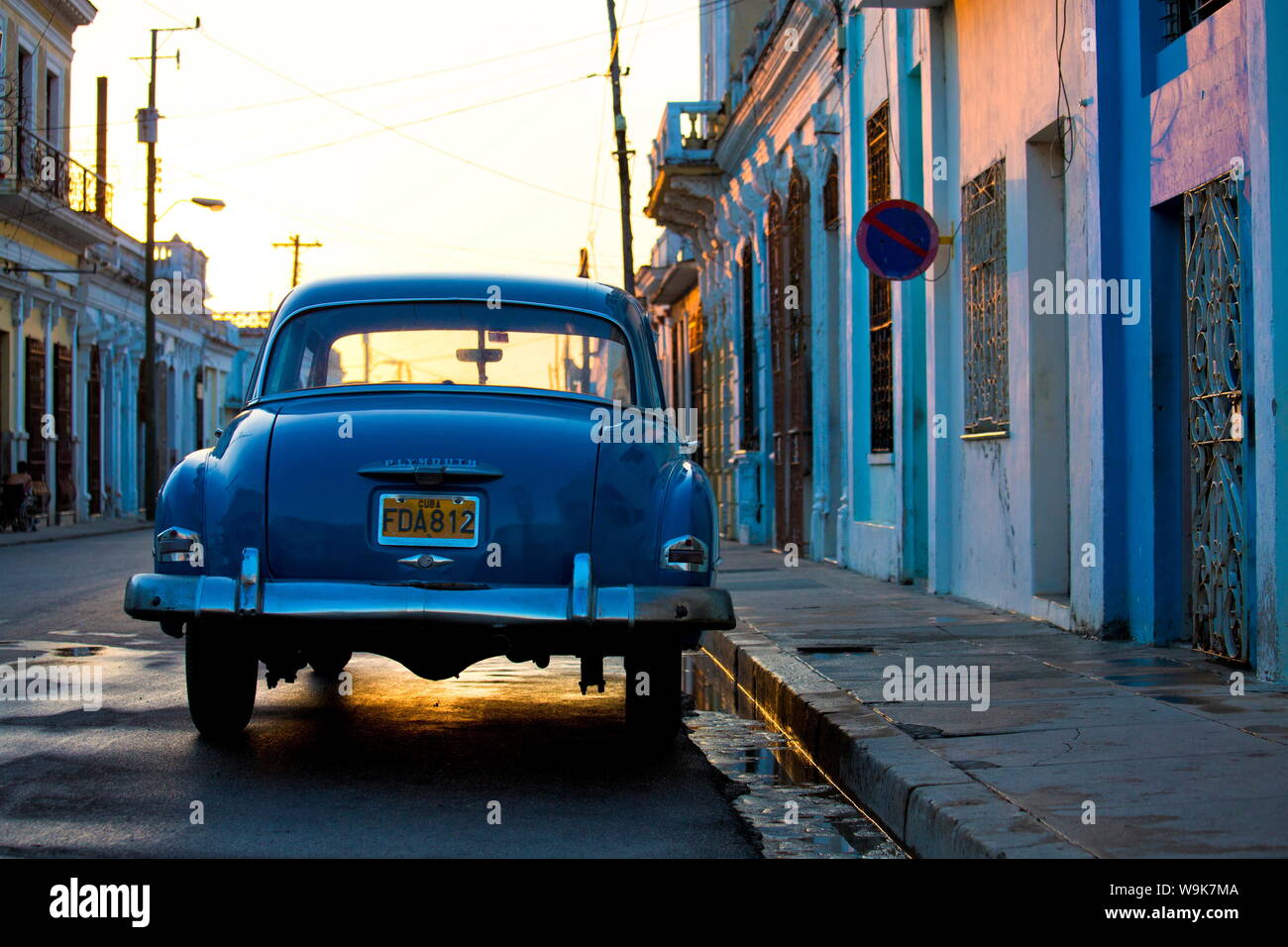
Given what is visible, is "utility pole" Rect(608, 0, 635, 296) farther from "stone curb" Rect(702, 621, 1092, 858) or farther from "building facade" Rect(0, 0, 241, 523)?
"stone curb" Rect(702, 621, 1092, 858)

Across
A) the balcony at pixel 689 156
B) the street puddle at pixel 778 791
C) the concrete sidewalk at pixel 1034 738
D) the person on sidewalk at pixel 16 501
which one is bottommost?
the street puddle at pixel 778 791

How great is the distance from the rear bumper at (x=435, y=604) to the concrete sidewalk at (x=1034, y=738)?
0.89 meters

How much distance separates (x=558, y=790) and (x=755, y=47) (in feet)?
62.3

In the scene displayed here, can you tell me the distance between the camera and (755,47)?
23.3 m

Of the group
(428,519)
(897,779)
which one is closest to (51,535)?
(428,519)

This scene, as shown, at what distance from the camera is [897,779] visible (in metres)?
5.36

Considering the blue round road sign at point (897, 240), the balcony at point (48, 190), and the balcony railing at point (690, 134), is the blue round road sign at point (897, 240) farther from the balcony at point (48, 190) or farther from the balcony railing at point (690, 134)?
the balcony at point (48, 190)

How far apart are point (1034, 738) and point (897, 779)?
2.85 feet

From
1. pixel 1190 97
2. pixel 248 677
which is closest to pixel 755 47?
pixel 1190 97

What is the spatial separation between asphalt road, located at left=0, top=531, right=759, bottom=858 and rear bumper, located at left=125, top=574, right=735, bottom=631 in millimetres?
604

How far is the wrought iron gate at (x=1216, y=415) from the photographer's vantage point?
25.6 ft

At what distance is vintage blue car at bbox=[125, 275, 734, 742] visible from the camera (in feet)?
18.5

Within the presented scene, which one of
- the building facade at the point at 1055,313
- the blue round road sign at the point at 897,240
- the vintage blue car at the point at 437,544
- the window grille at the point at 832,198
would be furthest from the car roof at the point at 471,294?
the window grille at the point at 832,198
